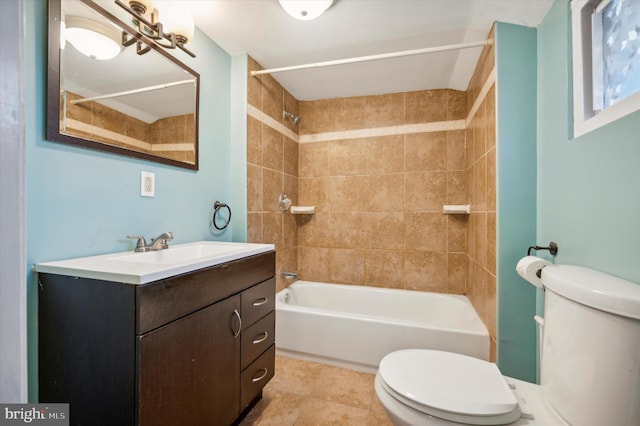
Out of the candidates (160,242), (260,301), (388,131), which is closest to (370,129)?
(388,131)

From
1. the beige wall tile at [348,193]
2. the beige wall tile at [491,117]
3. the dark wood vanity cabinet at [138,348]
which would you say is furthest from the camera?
the beige wall tile at [348,193]

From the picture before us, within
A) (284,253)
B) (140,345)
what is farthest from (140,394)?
(284,253)

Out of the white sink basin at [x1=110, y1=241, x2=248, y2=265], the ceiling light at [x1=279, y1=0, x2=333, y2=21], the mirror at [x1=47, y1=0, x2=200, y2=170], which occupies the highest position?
the ceiling light at [x1=279, y1=0, x2=333, y2=21]

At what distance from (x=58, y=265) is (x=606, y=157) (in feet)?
6.19

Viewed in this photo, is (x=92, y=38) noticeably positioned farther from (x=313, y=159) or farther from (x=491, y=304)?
(x=491, y=304)

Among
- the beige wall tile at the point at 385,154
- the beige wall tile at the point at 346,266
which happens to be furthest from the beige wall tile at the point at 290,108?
the beige wall tile at the point at 346,266

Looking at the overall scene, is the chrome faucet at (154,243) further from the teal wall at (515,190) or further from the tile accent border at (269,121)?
the teal wall at (515,190)

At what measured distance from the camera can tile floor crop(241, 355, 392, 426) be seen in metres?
1.39

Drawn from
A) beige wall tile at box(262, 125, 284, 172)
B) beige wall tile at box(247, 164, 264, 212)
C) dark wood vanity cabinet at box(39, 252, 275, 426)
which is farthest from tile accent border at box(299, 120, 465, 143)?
dark wood vanity cabinet at box(39, 252, 275, 426)

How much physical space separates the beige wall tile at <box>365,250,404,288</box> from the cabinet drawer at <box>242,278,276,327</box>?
4.16 feet

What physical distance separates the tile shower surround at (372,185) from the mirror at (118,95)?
1.68ft

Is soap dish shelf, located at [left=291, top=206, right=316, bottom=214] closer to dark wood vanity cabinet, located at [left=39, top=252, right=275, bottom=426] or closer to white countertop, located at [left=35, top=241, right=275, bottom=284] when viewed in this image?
white countertop, located at [left=35, top=241, right=275, bottom=284]

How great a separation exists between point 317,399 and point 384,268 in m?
1.26

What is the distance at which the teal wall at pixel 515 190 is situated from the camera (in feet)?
4.72
